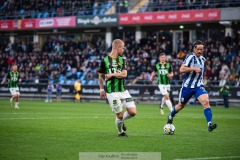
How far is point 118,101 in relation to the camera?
14734 mm

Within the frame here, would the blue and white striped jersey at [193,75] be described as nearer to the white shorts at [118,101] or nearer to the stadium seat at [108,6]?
the white shorts at [118,101]

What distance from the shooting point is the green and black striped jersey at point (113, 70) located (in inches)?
583

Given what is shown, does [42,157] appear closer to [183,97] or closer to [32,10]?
[183,97]

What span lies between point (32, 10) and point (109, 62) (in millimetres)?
48407

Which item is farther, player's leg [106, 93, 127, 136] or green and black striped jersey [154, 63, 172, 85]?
green and black striped jersey [154, 63, 172, 85]

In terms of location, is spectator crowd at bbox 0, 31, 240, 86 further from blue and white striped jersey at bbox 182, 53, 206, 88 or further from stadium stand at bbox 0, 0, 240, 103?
blue and white striped jersey at bbox 182, 53, 206, 88

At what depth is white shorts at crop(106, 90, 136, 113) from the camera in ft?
48.3

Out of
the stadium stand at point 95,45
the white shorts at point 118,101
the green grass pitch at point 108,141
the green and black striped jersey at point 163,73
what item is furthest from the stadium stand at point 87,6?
the white shorts at point 118,101

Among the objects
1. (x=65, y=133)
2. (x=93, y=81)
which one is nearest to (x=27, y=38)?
(x=93, y=81)

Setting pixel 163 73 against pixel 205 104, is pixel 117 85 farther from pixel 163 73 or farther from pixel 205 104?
pixel 163 73

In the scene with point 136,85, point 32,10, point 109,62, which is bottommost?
point 136,85

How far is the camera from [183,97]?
1566cm

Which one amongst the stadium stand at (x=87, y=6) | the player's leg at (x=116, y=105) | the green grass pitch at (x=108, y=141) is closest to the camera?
the green grass pitch at (x=108, y=141)

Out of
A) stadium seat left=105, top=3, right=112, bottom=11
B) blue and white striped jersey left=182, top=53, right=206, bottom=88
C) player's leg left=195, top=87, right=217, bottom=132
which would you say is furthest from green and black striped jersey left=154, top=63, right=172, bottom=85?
stadium seat left=105, top=3, right=112, bottom=11
